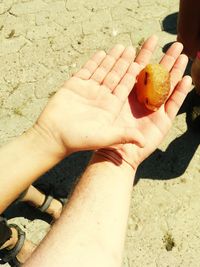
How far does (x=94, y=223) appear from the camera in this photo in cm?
219

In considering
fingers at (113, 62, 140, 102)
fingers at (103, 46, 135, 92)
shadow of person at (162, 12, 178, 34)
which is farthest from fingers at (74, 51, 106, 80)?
shadow of person at (162, 12, 178, 34)

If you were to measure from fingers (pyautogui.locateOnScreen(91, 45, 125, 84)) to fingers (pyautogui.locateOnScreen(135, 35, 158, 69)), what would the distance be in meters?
0.19

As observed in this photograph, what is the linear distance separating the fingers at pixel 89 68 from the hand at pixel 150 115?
1.08 ft

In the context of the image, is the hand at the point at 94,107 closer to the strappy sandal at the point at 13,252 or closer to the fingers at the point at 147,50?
the fingers at the point at 147,50

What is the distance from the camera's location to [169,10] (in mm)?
5355

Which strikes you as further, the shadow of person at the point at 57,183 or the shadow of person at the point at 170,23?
the shadow of person at the point at 170,23

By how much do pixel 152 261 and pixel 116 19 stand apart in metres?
3.20

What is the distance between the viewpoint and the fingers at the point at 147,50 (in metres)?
3.10

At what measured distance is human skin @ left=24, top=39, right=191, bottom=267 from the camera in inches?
79.4

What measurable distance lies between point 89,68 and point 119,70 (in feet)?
0.70

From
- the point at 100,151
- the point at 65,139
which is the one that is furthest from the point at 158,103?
the point at 65,139

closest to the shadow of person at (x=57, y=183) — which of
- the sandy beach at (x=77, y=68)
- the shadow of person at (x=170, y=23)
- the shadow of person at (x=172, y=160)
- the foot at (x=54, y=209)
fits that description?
the sandy beach at (x=77, y=68)

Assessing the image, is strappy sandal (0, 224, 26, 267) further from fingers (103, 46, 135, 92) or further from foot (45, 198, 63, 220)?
fingers (103, 46, 135, 92)

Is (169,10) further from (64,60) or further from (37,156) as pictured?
(37,156)
